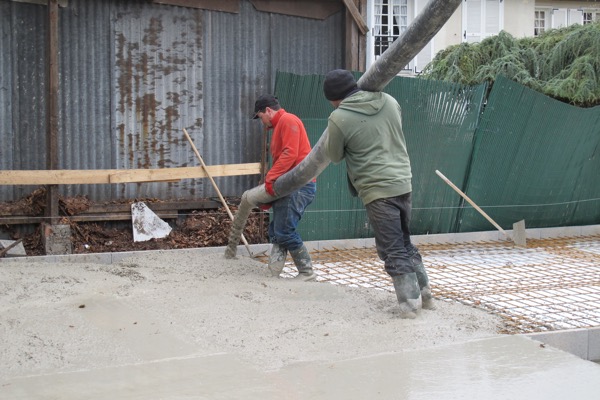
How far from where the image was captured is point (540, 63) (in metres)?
13.8

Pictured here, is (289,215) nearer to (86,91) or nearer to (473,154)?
(86,91)

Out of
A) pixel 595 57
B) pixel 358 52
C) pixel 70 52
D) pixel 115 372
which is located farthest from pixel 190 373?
pixel 595 57

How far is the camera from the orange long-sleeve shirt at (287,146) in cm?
661

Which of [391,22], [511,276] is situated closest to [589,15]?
[391,22]

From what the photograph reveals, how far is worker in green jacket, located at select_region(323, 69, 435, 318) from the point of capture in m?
5.25

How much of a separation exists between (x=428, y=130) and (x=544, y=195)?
226cm

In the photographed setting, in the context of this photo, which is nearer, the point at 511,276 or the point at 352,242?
the point at 511,276

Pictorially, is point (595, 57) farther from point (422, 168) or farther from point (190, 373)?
point (190, 373)

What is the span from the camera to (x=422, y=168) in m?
9.66

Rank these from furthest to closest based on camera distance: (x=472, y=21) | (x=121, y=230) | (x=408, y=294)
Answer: (x=472, y=21), (x=121, y=230), (x=408, y=294)

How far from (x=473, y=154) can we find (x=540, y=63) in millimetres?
4849

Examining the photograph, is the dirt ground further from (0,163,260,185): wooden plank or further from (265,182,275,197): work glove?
(265,182,275,197): work glove

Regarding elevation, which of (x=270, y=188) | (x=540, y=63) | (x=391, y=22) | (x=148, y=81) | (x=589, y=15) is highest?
(x=589, y=15)

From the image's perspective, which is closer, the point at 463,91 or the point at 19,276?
the point at 19,276
